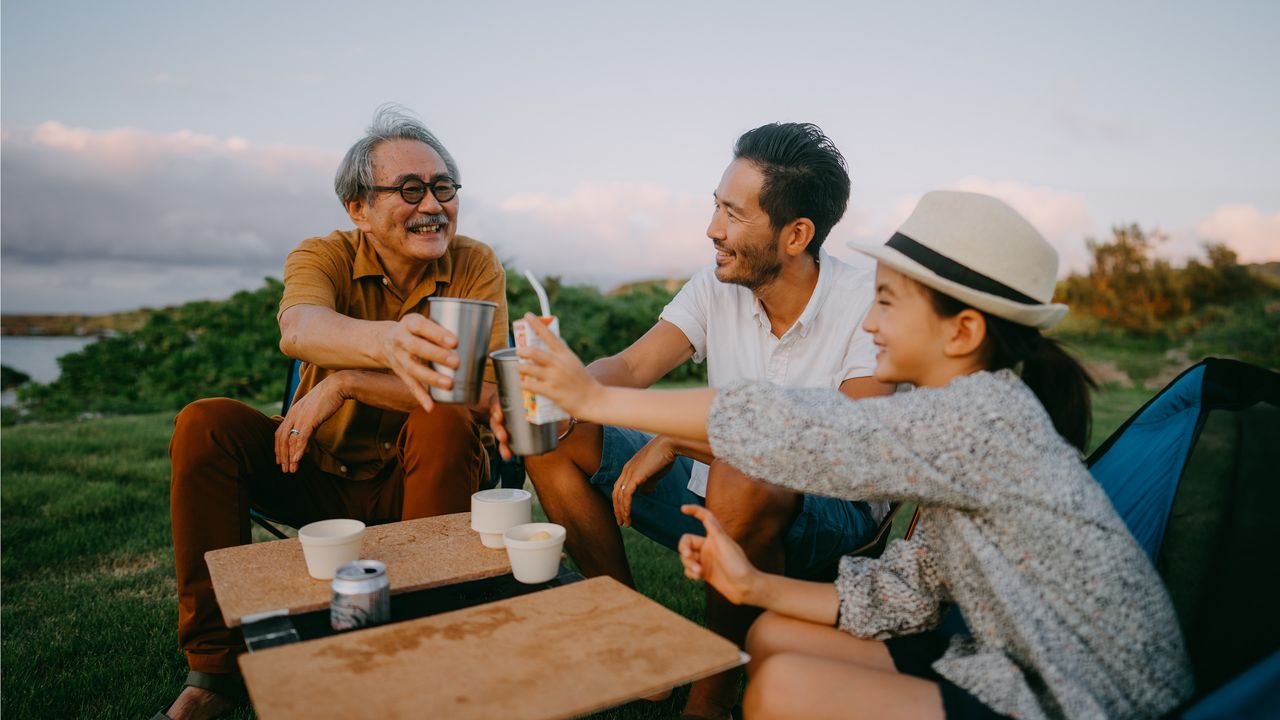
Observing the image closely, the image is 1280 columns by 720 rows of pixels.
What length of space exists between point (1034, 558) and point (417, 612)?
1.50 metres

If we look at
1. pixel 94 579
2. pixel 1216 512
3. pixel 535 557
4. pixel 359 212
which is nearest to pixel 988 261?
pixel 1216 512

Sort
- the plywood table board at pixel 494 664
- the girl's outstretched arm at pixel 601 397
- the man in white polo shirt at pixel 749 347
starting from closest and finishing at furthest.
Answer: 1. the plywood table board at pixel 494 664
2. the girl's outstretched arm at pixel 601 397
3. the man in white polo shirt at pixel 749 347

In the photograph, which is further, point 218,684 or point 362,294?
point 362,294

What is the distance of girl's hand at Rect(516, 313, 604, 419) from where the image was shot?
186cm

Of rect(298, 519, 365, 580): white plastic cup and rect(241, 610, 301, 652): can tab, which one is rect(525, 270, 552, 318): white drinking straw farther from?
rect(241, 610, 301, 652): can tab

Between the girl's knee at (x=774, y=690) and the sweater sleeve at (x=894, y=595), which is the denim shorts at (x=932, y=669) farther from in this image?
the girl's knee at (x=774, y=690)

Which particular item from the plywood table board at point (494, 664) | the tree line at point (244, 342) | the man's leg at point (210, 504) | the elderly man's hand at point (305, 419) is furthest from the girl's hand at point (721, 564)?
the tree line at point (244, 342)

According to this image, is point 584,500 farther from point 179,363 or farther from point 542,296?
point 179,363

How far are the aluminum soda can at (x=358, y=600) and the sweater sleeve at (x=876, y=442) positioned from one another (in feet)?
2.75

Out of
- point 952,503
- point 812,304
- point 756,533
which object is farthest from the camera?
point 812,304

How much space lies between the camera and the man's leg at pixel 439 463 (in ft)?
9.54

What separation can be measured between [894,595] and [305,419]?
2063 mm

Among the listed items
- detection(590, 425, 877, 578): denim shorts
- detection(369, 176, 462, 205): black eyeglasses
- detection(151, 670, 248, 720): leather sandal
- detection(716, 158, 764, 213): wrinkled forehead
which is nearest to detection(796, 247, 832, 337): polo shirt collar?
detection(716, 158, 764, 213): wrinkled forehead

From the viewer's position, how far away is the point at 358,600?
1805 mm
